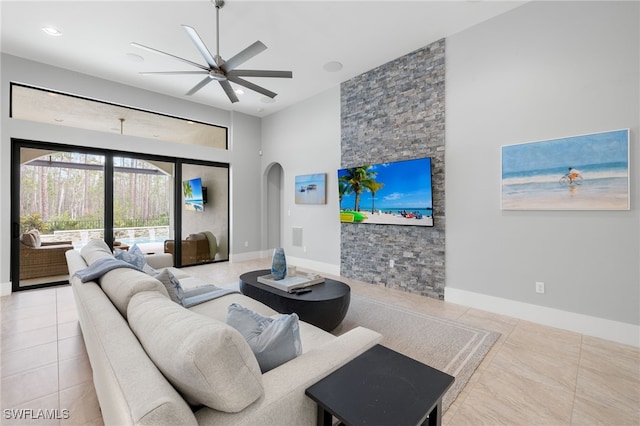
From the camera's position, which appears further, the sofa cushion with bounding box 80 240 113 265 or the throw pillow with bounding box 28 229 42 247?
the throw pillow with bounding box 28 229 42 247

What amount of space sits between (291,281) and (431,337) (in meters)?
1.52

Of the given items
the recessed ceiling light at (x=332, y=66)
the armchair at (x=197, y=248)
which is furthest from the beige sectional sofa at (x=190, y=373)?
the armchair at (x=197, y=248)

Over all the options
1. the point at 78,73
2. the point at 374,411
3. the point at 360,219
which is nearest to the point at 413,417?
the point at 374,411

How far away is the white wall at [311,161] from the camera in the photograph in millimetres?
5414

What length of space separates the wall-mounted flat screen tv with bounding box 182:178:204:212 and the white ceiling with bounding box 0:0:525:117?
2174 millimetres

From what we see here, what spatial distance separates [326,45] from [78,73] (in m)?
4.13

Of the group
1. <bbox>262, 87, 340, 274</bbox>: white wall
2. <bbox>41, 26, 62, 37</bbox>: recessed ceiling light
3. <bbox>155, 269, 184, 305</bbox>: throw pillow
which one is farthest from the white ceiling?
<bbox>155, 269, 184, 305</bbox>: throw pillow

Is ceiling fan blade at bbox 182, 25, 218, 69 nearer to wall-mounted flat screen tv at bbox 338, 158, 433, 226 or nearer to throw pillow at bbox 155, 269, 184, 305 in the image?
throw pillow at bbox 155, 269, 184, 305

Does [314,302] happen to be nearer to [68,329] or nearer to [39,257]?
[68,329]

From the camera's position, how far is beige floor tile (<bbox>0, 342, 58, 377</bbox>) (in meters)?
2.27

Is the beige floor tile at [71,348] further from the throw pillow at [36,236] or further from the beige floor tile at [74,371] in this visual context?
the throw pillow at [36,236]

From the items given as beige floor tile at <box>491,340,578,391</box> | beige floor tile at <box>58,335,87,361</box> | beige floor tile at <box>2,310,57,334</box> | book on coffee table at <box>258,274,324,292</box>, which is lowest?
beige floor tile at <box>491,340,578,391</box>

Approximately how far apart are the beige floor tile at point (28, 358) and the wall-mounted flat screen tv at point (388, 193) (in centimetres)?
399

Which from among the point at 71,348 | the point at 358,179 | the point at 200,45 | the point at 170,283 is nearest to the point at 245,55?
the point at 200,45
